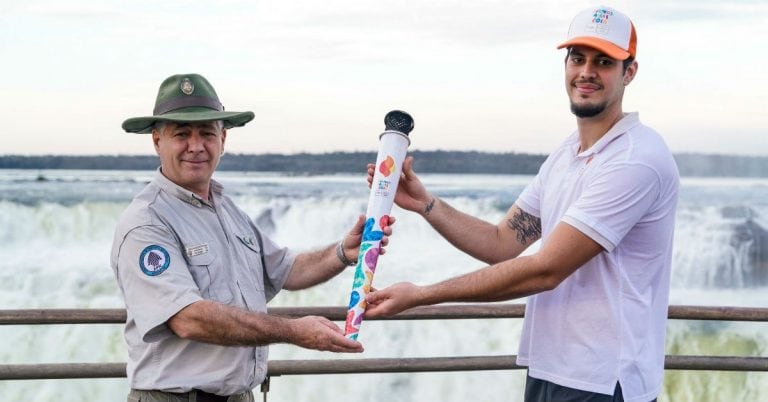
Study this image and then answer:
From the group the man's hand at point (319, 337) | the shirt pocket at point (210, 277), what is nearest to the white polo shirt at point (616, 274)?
the man's hand at point (319, 337)

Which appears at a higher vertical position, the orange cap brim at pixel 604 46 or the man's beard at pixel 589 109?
the orange cap brim at pixel 604 46

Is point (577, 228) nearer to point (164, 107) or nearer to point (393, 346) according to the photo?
point (164, 107)

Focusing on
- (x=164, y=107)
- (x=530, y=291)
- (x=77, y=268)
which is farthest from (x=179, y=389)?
(x=77, y=268)

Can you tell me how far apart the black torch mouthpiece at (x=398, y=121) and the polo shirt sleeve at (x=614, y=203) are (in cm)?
50

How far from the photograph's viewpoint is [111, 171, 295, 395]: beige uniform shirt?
2406 millimetres

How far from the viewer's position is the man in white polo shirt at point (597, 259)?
2434mm

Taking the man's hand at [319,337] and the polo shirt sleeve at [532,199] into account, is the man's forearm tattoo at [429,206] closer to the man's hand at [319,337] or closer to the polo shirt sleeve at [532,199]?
the polo shirt sleeve at [532,199]

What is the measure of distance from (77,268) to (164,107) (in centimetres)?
1117

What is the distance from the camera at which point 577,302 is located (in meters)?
2.51

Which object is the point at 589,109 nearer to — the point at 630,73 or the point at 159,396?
the point at 630,73

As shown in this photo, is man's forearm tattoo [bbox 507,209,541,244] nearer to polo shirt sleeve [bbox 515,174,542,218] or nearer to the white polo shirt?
polo shirt sleeve [bbox 515,174,542,218]

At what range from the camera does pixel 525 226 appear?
300cm

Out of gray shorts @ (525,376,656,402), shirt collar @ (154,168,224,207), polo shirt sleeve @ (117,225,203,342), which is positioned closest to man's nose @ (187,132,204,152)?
shirt collar @ (154,168,224,207)

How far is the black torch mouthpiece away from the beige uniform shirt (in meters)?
0.52
